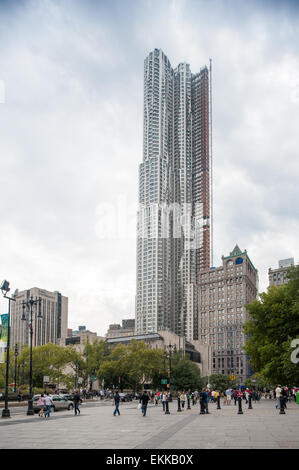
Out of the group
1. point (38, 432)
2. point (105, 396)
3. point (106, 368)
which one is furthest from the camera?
point (106, 368)

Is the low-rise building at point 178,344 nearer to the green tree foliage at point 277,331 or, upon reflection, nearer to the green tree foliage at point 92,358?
the green tree foliage at point 92,358

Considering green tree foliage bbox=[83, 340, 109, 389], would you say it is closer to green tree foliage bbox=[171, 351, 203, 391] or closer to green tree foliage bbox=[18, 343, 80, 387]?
green tree foliage bbox=[18, 343, 80, 387]

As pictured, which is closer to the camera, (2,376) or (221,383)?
(2,376)

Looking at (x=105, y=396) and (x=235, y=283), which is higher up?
(x=235, y=283)

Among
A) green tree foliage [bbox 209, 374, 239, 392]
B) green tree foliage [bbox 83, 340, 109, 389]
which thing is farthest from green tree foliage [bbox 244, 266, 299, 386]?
green tree foliage [bbox 209, 374, 239, 392]

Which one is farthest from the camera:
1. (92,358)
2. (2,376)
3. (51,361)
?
(2,376)

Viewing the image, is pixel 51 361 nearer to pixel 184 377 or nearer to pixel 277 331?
pixel 184 377

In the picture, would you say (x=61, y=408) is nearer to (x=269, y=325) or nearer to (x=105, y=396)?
(x=269, y=325)

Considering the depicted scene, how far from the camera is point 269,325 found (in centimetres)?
4881

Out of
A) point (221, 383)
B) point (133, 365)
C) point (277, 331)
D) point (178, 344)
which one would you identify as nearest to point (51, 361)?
point (133, 365)

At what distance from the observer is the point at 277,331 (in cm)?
4800

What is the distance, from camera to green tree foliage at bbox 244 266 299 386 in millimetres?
41281
